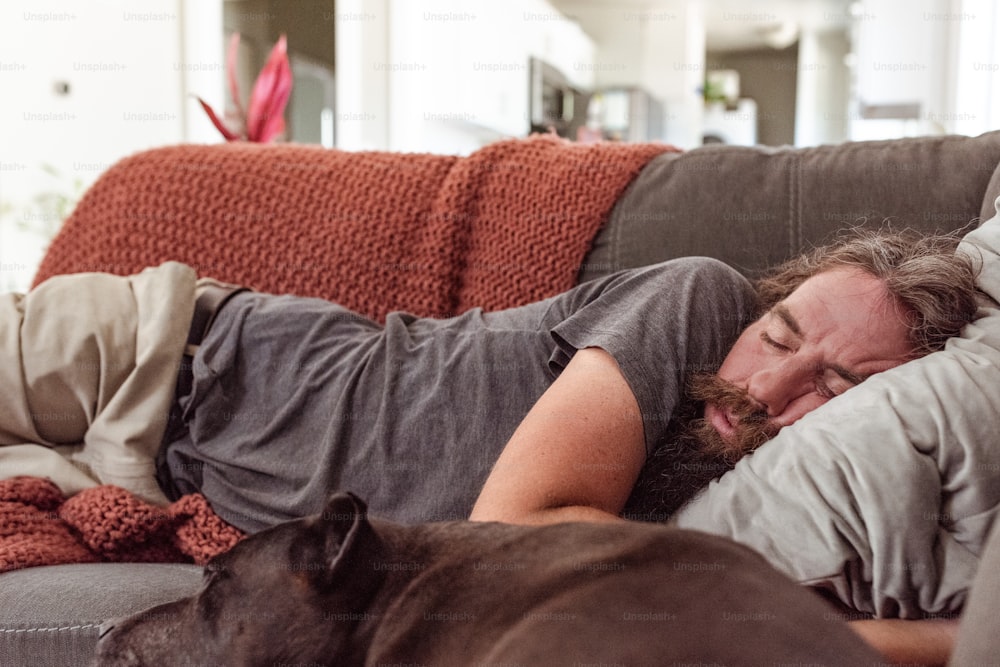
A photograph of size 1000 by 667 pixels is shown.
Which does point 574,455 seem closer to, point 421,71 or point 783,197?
point 783,197

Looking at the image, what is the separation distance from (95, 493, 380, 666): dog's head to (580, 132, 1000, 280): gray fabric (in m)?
0.99

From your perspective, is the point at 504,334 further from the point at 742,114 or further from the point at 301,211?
the point at 742,114

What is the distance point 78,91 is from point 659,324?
2.82 meters

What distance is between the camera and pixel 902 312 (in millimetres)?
938

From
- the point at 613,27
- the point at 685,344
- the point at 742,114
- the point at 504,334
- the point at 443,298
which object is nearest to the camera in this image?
the point at 685,344

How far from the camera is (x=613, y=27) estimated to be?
22.7ft

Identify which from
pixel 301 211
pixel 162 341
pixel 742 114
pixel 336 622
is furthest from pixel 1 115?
pixel 742 114

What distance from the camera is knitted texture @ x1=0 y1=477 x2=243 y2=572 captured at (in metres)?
1.04

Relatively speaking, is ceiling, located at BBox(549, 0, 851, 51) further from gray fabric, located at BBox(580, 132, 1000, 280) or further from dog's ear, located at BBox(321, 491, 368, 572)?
dog's ear, located at BBox(321, 491, 368, 572)

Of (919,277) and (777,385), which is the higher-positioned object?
(919,277)

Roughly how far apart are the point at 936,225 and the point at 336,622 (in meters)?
1.11

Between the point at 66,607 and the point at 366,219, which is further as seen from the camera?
the point at 366,219

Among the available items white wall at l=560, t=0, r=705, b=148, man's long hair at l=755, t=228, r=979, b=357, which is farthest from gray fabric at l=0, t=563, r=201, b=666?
white wall at l=560, t=0, r=705, b=148

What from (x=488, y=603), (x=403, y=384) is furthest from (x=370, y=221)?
(x=488, y=603)
